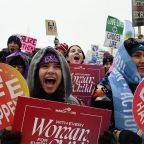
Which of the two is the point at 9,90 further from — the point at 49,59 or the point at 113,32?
the point at 113,32

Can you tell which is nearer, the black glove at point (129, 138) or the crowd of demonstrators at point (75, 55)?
the black glove at point (129, 138)

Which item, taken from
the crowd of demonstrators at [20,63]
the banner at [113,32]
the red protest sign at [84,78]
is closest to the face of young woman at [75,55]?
the red protest sign at [84,78]

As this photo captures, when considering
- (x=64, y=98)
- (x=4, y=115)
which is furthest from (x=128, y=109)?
(x=4, y=115)

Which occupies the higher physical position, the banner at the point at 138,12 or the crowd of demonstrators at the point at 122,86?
the banner at the point at 138,12

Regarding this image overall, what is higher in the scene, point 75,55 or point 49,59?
point 49,59

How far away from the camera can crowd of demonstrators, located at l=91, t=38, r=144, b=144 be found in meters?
2.98

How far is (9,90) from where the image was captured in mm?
2746

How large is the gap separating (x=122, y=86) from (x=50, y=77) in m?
0.55

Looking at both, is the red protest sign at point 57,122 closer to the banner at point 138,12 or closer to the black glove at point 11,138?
the black glove at point 11,138

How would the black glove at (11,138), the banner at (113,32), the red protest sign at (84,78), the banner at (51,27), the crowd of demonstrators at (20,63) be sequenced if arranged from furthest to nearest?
the banner at (51,27)
the banner at (113,32)
the red protest sign at (84,78)
the crowd of demonstrators at (20,63)
the black glove at (11,138)

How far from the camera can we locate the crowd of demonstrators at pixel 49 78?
9.63 feet

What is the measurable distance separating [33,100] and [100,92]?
0.70 m

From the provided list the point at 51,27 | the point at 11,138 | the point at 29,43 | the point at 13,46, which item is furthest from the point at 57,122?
the point at 29,43

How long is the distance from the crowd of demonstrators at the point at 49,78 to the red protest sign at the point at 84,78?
1.95 meters
